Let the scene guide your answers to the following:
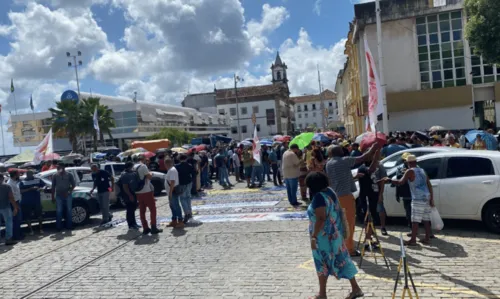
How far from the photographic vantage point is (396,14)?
102 ft

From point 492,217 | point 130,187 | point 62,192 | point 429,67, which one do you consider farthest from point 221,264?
point 429,67

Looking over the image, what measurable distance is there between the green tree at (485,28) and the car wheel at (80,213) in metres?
16.2

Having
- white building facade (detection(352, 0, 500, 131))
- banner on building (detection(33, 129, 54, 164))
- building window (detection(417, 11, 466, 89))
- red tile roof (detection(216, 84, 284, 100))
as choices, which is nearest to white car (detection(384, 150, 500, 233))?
banner on building (detection(33, 129, 54, 164))

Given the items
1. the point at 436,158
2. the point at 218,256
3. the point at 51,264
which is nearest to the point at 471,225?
the point at 436,158

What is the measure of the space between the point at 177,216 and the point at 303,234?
3487 mm

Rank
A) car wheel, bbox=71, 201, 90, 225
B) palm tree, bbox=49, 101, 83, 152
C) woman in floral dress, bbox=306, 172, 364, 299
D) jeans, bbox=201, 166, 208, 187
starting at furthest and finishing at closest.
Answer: palm tree, bbox=49, 101, 83, 152 < jeans, bbox=201, 166, 208, 187 < car wheel, bbox=71, 201, 90, 225 < woman in floral dress, bbox=306, 172, 364, 299

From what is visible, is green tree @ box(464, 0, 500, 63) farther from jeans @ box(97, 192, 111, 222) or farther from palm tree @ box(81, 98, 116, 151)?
palm tree @ box(81, 98, 116, 151)

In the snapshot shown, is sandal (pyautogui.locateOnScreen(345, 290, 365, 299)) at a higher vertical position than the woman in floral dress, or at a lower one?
lower

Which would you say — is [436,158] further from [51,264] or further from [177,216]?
[51,264]

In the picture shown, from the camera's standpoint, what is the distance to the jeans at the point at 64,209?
1127 centimetres

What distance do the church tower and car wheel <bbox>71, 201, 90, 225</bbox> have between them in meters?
104

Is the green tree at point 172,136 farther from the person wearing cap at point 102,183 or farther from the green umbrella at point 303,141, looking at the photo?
the person wearing cap at point 102,183

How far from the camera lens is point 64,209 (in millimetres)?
11570

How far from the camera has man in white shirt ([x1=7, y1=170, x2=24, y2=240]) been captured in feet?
34.3
